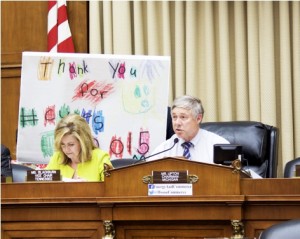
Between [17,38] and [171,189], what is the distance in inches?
150

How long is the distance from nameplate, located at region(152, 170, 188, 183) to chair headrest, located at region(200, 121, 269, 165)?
1325 millimetres

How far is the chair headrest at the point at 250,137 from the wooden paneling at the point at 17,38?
233cm

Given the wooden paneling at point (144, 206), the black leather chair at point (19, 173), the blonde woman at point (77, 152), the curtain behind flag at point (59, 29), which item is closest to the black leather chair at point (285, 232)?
the wooden paneling at point (144, 206)

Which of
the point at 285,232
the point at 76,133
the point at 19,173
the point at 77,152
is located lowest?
the point at 285,232

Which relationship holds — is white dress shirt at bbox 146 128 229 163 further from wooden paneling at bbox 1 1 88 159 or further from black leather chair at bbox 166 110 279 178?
wooden paneling at bbox 1 1 88 159

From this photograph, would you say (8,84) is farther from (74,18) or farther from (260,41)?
(260,41)

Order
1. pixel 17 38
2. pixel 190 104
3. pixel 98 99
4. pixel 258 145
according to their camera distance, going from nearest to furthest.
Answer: pixel 258 145 < pixel 190 104 < pixel 98 99 < pixel 17 38

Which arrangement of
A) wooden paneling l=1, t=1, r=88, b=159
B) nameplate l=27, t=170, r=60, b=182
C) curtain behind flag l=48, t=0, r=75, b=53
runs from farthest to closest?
wooden paneling l=1, t=1, r=88, b=159 → curtain behind flag l=48, t=0, r=75, b=53 → nameplate l=27, t=170, r=60, b=182

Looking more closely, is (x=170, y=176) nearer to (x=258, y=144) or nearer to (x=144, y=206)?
(x=144, y=206)

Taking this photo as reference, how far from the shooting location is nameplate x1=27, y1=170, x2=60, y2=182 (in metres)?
4.80

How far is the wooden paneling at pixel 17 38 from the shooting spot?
786cm

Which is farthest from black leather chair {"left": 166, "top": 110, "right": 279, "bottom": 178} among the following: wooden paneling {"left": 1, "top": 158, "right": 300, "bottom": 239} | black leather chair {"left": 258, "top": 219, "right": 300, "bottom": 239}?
black leather chair {"left": 258, "top": 219, "right": 300, "bottom": 239}

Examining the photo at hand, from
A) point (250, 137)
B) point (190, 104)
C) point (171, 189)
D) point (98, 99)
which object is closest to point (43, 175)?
point (171, 189)

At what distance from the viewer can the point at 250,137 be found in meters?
5.77
